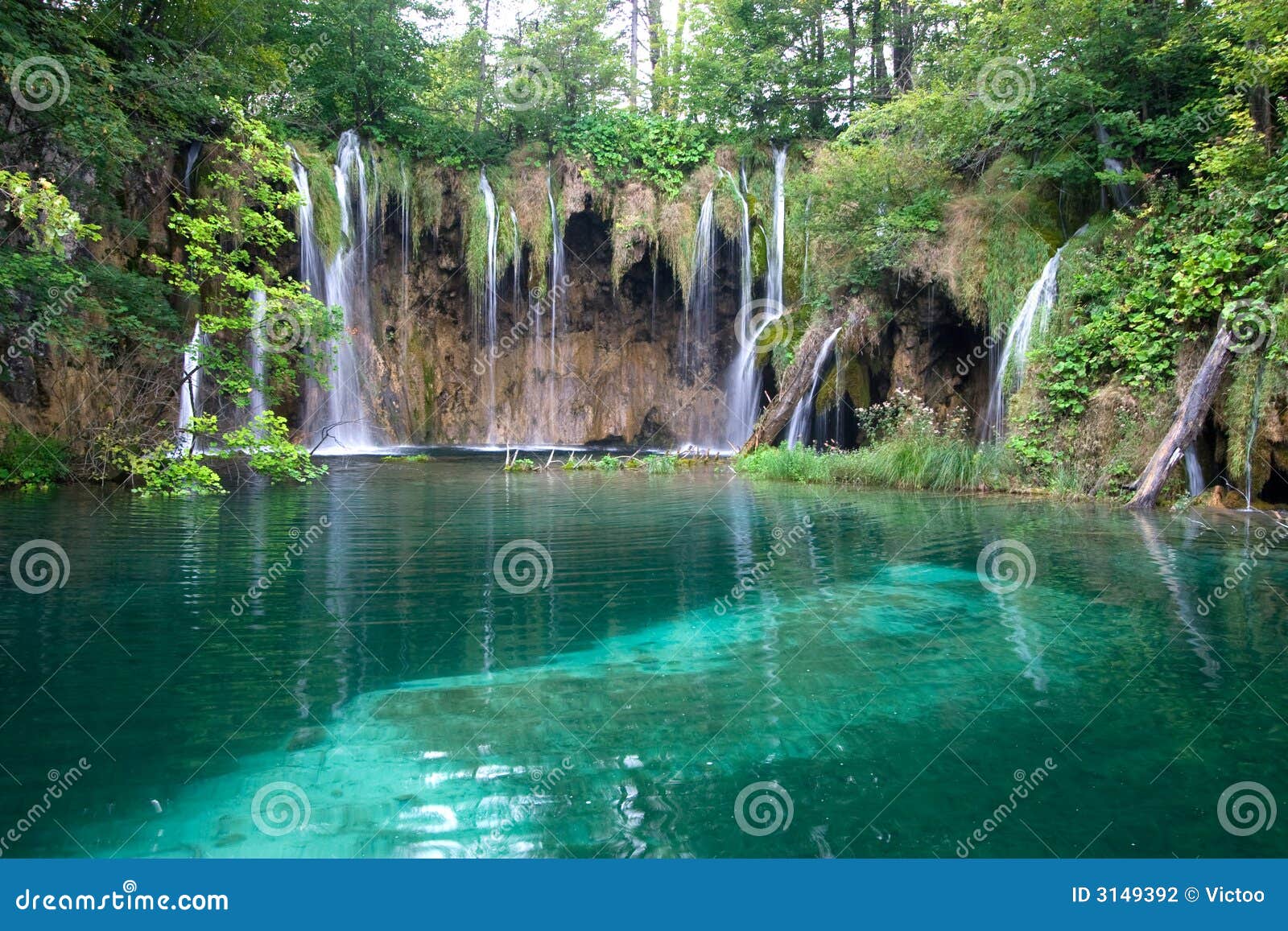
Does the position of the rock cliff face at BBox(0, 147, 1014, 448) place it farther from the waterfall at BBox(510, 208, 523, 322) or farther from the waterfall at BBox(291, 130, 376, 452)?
the waterfall at BBox(291, 130, 376, 452)

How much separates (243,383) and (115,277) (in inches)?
92.1

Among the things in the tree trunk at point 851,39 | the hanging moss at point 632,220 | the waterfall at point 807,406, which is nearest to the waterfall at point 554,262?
the hanging moss at point 632,220

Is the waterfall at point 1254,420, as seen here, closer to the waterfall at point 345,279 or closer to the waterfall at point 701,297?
the waterfall at point 701,297

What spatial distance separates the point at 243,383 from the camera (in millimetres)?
10883

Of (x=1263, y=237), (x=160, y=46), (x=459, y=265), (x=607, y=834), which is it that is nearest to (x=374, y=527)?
(x=607, y=834)

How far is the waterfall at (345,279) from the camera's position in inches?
850

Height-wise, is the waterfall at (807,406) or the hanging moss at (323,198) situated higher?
the hanging moss at (323,198)

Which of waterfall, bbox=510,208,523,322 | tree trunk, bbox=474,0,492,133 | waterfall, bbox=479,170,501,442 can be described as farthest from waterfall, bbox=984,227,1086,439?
tree trunk, bbox=474,0,492,133

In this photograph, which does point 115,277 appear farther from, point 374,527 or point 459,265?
point 459,265

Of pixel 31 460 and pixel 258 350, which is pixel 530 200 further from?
pixel 31 460

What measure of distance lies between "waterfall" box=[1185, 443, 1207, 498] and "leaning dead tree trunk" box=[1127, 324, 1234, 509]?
467 millimetres

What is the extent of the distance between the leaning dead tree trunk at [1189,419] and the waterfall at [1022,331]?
2900mm

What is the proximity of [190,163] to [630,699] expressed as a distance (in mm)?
18528

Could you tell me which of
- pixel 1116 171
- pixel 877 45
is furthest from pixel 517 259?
pixel 1116 171
